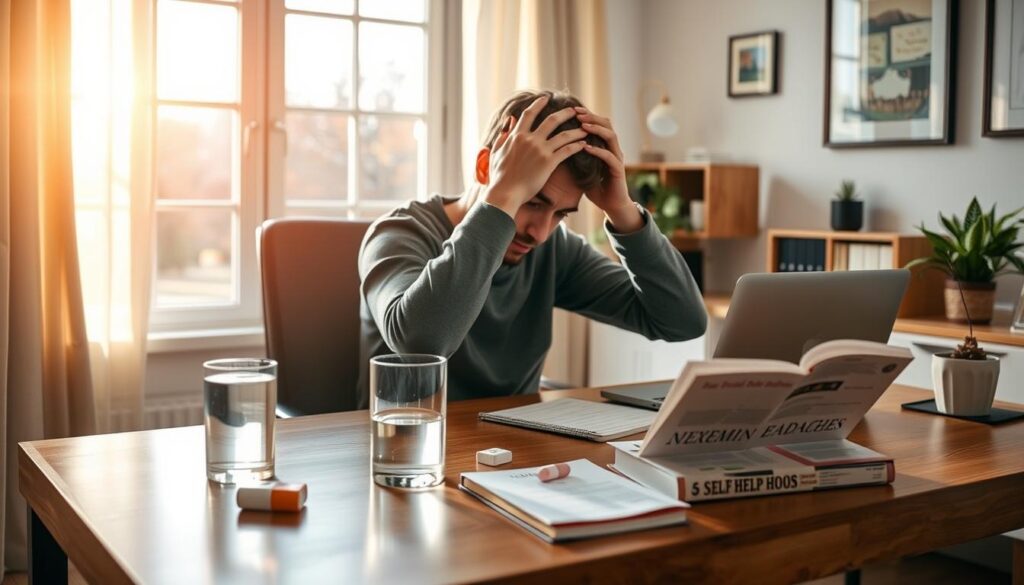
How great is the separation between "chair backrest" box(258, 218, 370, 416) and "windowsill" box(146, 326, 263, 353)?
121cm

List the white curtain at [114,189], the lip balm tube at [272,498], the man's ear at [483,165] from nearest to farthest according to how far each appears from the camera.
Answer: the lip balm tube at [272,498] < the man's ear at [483,165] < the white curtain at [114,189]

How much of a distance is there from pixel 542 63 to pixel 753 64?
752 mm

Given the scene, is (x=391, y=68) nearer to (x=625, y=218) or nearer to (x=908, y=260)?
(x=908, y=260)

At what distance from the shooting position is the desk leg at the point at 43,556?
1329 millimetres

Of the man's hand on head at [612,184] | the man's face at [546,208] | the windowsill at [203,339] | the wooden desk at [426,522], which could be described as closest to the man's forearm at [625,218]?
the man's hand on head at [612,184]

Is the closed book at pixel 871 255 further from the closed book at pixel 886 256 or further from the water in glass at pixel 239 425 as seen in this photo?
the water in glass at pixel 239 425

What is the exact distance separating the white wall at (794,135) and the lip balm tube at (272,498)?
2603 mm

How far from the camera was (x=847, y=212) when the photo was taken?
131 inches

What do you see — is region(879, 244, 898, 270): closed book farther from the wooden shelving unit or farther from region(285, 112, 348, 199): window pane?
region(285, 112, 348, 199): window pane

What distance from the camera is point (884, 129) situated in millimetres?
3355

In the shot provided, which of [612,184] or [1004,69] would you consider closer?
[612,184]

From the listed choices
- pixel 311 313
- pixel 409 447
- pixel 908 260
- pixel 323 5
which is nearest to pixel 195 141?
pixel 323 5

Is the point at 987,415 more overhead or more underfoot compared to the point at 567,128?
more underfoot

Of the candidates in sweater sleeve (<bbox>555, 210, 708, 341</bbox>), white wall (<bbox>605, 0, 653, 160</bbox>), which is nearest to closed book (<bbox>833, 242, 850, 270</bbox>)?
white wall (<bbox>605, 0, 653, 160</bbox>)
